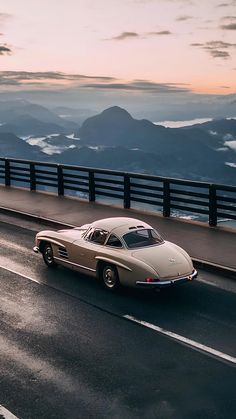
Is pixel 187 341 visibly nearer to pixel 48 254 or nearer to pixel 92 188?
pixel 48 254

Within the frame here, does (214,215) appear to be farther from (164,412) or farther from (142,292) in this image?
(164,412)

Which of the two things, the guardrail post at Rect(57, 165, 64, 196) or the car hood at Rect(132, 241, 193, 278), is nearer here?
the car hood at Rect(132, 241, 193, 278)

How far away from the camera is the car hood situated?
12.0 metres

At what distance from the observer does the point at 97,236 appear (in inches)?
521

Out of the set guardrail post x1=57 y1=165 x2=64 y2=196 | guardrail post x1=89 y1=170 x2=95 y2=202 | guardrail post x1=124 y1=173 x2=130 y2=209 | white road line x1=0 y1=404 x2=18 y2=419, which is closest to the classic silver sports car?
white road line x1=0 y1=404 x2=18 y2=419

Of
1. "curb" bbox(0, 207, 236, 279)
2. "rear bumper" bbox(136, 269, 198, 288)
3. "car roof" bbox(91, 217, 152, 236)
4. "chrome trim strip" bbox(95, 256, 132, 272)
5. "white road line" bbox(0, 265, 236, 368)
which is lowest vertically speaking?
"curb" bbox(0, 207, 236, 279)

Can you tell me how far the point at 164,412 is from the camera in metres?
7.78

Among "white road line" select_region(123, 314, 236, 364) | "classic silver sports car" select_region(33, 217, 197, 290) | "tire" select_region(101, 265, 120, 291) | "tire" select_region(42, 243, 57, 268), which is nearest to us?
"white road line" select_region(123, 314, 236, 364)

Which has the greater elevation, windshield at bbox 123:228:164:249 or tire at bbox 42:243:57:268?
windshield at bbox 123:228:164:249

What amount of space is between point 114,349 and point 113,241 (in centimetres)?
342

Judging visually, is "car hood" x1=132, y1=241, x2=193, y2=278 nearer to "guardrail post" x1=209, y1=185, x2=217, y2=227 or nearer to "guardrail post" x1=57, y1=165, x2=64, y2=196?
"guardrail post" x1=209, y1=185, x2=217, y2=227

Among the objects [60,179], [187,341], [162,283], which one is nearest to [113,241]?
[162,283]

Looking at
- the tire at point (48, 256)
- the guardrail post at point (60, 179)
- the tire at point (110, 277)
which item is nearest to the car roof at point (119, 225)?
the tire at point (110, 277)

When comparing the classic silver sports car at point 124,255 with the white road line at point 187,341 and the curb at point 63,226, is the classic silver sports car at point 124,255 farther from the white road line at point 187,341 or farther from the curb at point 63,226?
the curb at point 63,226
